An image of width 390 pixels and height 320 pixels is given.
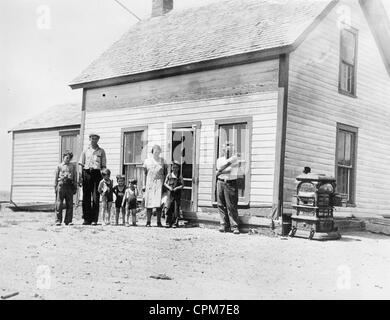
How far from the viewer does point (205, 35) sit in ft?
46.2

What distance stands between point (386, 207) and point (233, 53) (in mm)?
6892

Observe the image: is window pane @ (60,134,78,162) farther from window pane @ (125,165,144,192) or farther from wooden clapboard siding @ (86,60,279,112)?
window pane @ (125,165,144,192)

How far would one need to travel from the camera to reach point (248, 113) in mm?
11945

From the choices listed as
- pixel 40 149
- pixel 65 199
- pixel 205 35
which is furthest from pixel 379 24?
pixel 40 149

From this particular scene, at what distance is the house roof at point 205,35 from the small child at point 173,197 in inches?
116

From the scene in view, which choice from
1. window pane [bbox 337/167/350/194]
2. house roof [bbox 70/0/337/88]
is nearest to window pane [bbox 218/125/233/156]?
house roof [bbox 70/0/337/88]

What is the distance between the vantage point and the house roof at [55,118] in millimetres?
20875

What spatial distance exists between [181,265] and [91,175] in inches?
183

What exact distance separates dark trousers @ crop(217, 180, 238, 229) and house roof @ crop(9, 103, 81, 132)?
10.3 metres

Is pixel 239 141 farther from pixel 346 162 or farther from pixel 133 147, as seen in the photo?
pixel 133 147

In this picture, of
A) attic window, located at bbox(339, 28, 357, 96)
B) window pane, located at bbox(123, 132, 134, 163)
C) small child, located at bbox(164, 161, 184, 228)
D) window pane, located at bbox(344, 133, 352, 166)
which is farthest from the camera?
window pane, located at bbox(123, 132, 134, 163)

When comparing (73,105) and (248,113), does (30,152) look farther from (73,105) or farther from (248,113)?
(248,113)

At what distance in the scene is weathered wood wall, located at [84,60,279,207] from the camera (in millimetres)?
11570
